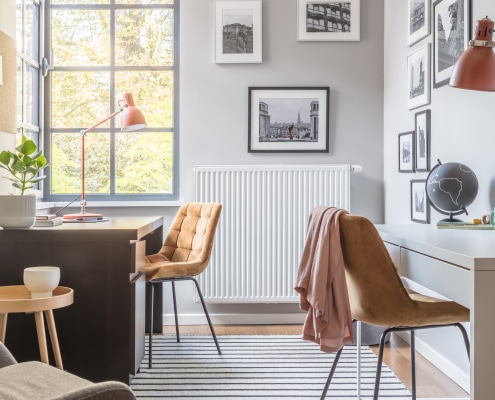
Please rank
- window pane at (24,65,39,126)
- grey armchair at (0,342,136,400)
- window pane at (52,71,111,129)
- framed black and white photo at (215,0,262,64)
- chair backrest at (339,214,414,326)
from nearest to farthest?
grey armchair at (0,342,136,400) < chair backrest at (339,214,414,326) < window pane at (24,65,39,126) < framed black and white photo at (215,0,262,64) < window pane at (52,71,111,129)

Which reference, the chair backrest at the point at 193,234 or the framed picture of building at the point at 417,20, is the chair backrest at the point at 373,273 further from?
the framed picture of building at the point at 417,20

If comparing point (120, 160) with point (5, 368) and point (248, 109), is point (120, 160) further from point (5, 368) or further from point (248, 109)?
point (5, 368)

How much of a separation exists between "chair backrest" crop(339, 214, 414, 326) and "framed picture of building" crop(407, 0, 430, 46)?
165 centimetres

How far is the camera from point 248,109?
3814mm

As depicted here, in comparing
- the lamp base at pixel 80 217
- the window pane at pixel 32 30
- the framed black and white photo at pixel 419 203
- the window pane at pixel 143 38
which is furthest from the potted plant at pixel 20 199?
Answer: the framed black and white photo at pixel 419 203

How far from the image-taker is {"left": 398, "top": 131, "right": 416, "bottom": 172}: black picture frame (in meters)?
3.25

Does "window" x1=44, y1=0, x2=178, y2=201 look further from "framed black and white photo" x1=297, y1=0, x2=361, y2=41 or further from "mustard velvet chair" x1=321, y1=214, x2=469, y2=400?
"mustard velvet chair" x1=321, y1=214, x2=469, y2=400

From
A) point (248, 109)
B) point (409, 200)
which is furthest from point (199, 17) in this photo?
point (409, 200)

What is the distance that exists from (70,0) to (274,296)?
2.40 metres

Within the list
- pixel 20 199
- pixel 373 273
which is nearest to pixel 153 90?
pixel 20 199

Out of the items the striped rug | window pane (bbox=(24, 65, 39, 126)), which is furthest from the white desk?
window pane (bbox=(24, 65, 39, 126))

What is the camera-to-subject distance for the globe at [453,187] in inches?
87.4

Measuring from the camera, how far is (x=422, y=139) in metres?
3.08

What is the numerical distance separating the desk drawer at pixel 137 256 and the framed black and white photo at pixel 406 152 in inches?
62.3
